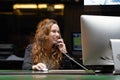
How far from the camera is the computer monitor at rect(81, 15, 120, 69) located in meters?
3.15

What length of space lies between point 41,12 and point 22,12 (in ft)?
0.88

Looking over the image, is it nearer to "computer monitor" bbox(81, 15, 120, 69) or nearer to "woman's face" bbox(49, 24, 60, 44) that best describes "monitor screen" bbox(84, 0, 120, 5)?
"woman's face" bbox(49, 24, 60, 44)

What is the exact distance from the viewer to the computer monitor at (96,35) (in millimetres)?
3152

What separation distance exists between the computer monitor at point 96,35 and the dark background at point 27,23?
2.18 m

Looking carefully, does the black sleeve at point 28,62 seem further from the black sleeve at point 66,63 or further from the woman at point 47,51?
the black sleeve at point 66,63

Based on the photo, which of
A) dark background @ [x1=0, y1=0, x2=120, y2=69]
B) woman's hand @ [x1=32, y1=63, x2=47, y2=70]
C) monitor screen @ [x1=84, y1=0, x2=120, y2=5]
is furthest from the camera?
dark background @ [x1=0, y1=0, x2=120, y2=69]

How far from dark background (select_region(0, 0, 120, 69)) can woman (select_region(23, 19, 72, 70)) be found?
1.36 metres

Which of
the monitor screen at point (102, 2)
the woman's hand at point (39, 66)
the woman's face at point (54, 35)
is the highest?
the monitor screen at point (102, 2)

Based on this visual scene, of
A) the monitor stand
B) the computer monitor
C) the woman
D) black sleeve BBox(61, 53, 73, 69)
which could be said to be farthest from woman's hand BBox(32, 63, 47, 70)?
the monitor stand

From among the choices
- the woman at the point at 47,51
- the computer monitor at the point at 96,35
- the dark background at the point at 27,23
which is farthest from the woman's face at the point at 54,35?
the dark background at the point at 27,23

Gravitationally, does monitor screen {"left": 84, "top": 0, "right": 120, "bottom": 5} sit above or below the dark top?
above

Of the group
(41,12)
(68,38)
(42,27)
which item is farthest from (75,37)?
(42,27)

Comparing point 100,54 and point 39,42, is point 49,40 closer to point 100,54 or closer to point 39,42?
point 39,42

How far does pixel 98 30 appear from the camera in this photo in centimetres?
315
